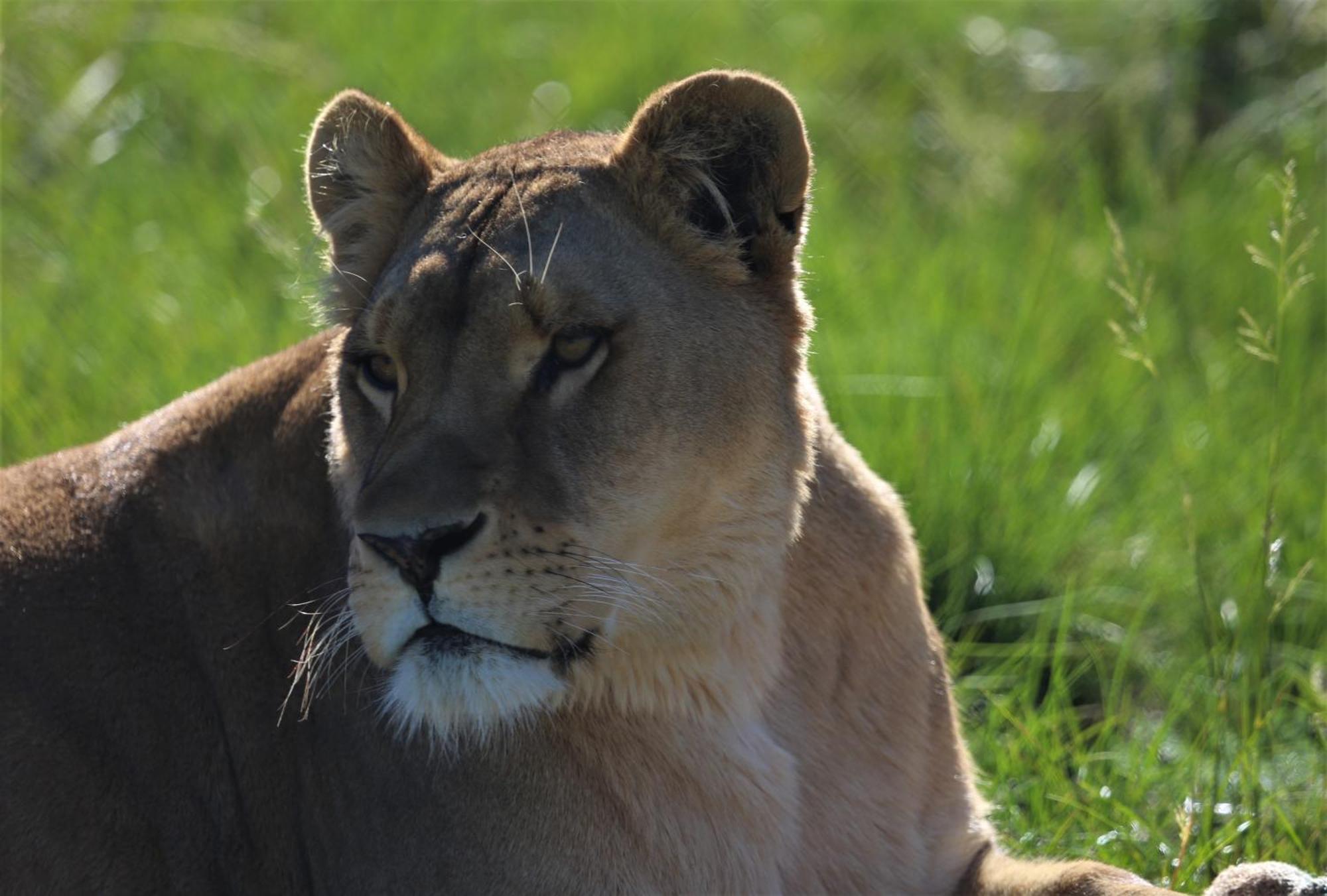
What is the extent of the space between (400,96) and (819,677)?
14.7 ft

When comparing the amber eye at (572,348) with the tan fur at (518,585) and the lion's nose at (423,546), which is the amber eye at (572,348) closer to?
the tan fur at (518,585)

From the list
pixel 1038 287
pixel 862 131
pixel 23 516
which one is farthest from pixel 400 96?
pixel 23 516

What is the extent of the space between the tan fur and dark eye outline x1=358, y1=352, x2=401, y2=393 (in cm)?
2

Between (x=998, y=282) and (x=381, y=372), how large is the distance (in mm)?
3286

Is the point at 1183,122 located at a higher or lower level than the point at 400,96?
lower

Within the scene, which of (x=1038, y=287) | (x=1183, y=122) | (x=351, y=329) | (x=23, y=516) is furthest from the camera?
(x=1183, y=122)

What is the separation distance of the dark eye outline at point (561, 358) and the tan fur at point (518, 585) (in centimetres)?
1

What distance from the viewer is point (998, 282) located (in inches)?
223

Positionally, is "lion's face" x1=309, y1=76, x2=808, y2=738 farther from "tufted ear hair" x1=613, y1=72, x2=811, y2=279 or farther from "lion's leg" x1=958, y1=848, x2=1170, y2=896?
"lion's leg" x1=958, y1=848, x2=1170, y2=896

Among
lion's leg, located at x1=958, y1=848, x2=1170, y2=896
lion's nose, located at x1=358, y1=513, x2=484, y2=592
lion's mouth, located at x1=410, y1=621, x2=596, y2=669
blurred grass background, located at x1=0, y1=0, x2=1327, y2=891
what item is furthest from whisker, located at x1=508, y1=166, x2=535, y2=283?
lion's leg, located at x1=958, y1=848, x2=1170, y2=896

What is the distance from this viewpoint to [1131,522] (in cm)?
464

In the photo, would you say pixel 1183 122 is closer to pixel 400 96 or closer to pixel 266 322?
pixel 400 96

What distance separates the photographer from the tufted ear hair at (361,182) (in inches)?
121

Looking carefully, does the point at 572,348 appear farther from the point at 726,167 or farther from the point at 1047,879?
the point at 1047,879
